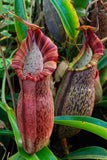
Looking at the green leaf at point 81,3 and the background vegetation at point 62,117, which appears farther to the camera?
the green leaf at point 81,3

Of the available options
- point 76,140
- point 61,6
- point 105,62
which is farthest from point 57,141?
point 61,6

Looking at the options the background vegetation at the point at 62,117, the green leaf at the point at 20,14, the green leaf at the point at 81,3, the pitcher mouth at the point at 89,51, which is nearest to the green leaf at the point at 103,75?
the background vegetation at the point at 62,117

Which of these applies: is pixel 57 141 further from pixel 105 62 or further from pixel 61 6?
pixel 61 6

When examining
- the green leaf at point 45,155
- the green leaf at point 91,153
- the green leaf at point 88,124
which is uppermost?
the green leaf at point 88,124

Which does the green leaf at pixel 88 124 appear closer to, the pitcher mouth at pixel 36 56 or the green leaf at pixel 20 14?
the pitcher mouth at pixel 36 56

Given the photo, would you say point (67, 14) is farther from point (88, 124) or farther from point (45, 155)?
point (45, 155)
